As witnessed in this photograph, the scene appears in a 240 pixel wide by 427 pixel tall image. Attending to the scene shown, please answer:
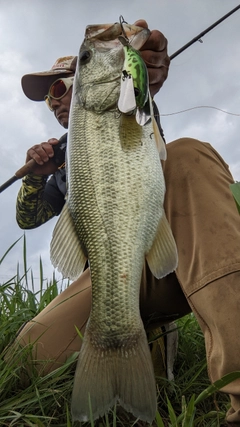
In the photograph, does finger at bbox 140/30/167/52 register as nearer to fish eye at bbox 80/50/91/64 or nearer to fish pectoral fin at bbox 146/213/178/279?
fish eye at bbox 80/50/91/64

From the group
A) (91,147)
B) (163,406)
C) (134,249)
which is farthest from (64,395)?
(91,147)

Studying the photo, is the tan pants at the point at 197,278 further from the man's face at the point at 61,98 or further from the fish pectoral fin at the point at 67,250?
the man's face at the point at 61,98

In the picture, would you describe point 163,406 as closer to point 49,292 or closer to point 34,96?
point 49,292

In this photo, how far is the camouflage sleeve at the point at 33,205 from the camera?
353 centimetres

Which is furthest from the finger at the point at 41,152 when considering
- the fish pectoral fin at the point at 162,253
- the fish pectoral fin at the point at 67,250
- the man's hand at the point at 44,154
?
the fish pectoral fin at the point at 162,253

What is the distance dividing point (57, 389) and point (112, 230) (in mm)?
755

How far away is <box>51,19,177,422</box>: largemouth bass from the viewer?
4.64ft

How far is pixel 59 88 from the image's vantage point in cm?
379

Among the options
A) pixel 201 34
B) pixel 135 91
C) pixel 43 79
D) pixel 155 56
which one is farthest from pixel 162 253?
pixel 201 34

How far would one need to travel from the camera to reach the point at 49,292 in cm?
279

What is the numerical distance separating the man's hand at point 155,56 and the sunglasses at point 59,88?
134 cm

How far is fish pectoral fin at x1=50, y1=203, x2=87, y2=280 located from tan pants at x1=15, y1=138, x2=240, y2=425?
0.39 meters

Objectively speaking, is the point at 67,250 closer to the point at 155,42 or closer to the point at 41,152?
the point at 155,42

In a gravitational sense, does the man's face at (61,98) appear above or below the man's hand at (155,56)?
above
